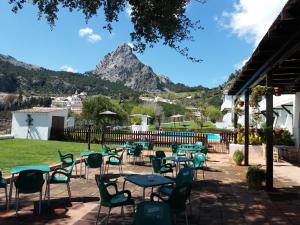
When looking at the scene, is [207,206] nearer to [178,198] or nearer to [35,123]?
[178,198]

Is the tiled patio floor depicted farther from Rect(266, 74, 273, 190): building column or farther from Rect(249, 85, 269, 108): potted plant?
Rect(249, 85, 269, 108): potted plant

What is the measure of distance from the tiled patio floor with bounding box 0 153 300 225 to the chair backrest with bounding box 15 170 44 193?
45cm

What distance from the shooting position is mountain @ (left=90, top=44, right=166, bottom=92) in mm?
182000

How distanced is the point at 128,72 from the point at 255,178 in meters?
180

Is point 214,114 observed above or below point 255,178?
above

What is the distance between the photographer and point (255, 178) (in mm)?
8875

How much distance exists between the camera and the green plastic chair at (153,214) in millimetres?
3658

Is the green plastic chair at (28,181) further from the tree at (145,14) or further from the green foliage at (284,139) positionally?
the green foliage at (284,139)

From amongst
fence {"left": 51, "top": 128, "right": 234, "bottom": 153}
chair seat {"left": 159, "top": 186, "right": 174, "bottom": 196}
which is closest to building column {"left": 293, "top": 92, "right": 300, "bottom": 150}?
fence {"left": 51, "top": 128, "right": 234, "bottom": 153}

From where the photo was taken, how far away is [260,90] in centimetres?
952

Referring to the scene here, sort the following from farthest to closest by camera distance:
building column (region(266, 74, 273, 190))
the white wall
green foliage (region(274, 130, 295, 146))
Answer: the white wall → green foliage (region(274, 130, 295, 146)) → building column (region(266, 74, 273, 190))

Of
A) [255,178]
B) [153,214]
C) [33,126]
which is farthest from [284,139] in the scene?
[33,126]

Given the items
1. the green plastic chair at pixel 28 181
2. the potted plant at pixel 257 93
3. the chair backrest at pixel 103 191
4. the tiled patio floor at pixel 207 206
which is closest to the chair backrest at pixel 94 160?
the tiled patio floor at pixel 207 206

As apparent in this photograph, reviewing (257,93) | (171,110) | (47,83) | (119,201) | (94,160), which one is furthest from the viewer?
(47,83)
